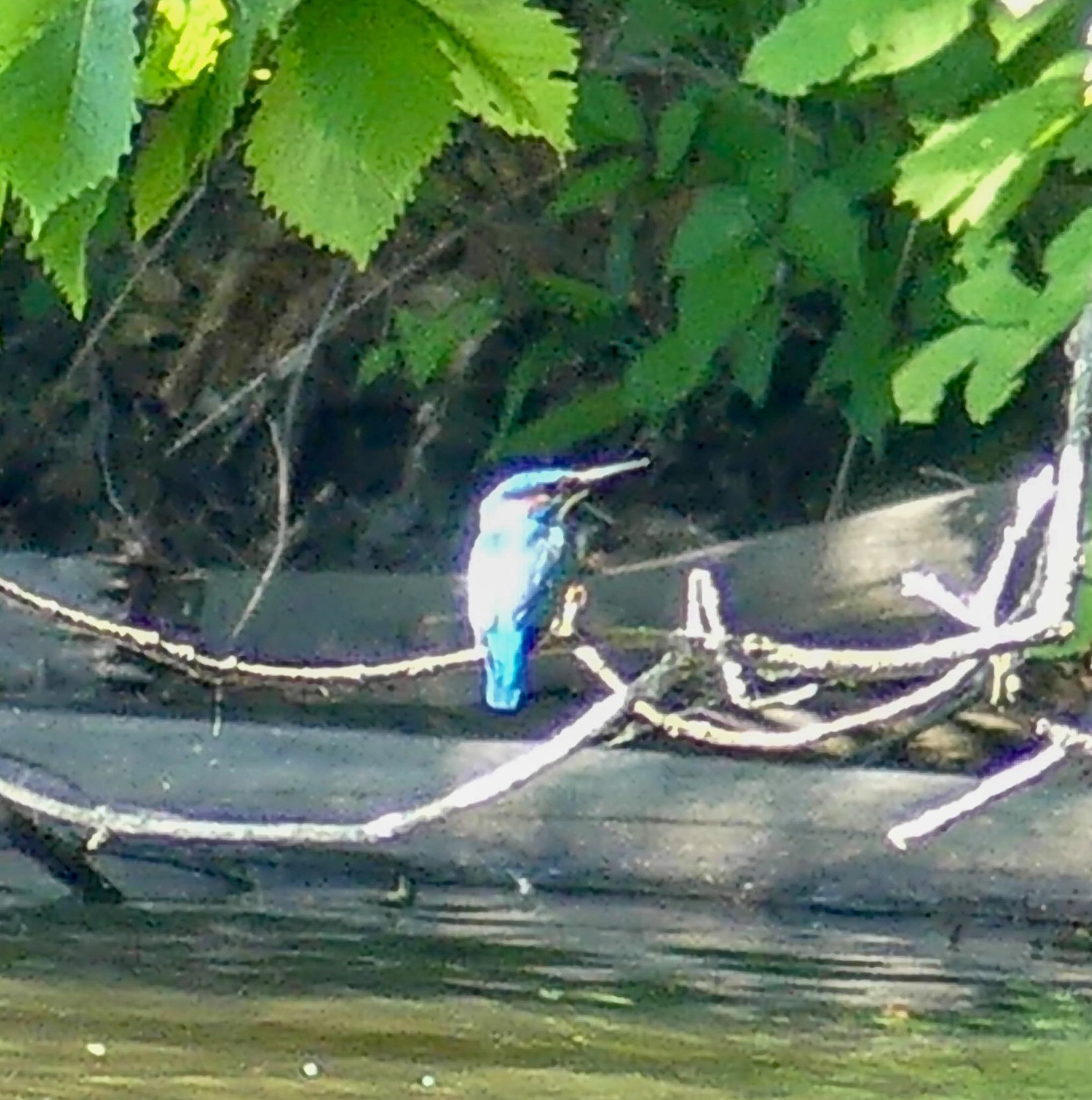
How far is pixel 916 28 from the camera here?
2291 mm

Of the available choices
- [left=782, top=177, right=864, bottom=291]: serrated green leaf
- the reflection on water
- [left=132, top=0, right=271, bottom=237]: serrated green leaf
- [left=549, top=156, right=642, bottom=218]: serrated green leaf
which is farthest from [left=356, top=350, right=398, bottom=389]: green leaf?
[left=132, top=0, right=271, bottom=237]: serrated green leaf

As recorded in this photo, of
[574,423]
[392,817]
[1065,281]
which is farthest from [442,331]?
[392,817]

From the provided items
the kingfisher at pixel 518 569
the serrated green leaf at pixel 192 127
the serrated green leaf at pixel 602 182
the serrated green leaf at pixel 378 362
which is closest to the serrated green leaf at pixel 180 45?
the serrated green leaf at pixel 192 127

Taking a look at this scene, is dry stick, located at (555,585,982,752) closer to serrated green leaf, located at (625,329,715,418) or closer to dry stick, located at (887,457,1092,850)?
dry stick, located at (887,457,1092,850)

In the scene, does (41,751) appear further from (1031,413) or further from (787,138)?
(1031,413)

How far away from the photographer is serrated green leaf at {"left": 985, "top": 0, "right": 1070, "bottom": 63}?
2689mm

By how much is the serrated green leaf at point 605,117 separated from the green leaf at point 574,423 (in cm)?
49

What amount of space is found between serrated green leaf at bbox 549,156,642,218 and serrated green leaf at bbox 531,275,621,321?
372 mm

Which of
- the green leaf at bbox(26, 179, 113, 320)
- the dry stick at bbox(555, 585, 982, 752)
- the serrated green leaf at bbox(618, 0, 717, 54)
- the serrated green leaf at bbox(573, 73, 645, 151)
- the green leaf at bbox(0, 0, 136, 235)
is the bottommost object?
the dry stick at bbox(555, 585, 982, 752)

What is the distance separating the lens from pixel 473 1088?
332cm

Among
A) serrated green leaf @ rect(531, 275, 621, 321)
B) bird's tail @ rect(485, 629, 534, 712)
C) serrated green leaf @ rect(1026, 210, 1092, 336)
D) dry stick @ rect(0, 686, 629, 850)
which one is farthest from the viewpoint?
serrated green leaf @ rect(531, 275, 621, 321)

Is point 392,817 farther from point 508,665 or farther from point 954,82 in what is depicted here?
point 954,82

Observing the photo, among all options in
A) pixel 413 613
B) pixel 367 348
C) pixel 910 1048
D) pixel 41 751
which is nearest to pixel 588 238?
pixel 367 348

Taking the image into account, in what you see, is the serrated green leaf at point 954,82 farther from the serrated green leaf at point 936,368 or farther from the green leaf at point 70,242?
the green leaf at point 70,242
